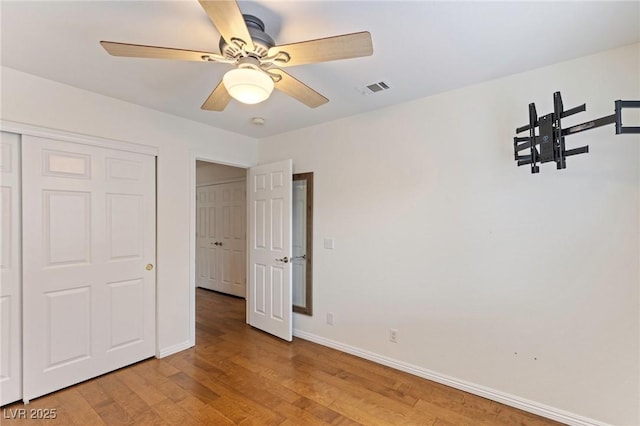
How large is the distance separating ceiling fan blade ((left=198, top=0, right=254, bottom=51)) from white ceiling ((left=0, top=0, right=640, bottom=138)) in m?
0.24

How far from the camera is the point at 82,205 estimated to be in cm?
255

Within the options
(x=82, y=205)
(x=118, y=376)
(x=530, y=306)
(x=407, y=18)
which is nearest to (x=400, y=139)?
Answer: (x=407, y=18)

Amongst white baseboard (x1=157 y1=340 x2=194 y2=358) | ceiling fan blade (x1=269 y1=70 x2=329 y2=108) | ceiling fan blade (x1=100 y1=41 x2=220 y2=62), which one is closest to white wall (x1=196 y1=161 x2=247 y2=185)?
white baseboard (x1=157 y1=340 x2=194 y2=358)

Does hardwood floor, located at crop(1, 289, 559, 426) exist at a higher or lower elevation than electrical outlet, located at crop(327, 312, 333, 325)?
lower

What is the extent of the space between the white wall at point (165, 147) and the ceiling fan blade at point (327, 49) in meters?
1.97

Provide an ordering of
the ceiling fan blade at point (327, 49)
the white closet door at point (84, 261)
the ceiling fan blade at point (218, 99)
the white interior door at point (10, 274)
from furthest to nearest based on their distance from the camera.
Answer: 1. the white closet door at point (84, 261)
2. the white interior door at point (10, 274)
3. the ceiling fan blade at point (218, 99)
4. the ceiling fan blade at point (327, 49)

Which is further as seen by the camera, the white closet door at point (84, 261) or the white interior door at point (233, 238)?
the white interior door at point (233, 238)

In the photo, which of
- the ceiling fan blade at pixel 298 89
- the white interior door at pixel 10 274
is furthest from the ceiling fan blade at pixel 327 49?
the white interior door at pixel 10 274

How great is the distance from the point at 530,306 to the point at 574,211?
2.45ft

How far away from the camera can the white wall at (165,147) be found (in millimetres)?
2457

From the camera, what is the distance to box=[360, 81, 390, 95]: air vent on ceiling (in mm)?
2420

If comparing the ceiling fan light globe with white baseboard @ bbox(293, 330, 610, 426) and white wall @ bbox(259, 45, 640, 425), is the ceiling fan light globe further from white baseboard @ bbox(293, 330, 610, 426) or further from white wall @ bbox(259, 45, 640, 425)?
white baseboard @ bbox(293, 330, 610, 426)

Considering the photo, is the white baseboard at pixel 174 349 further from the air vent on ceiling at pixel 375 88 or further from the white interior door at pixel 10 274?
the air vent on ceiling at pixel 375 88

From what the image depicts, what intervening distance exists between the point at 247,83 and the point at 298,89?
0.45m
